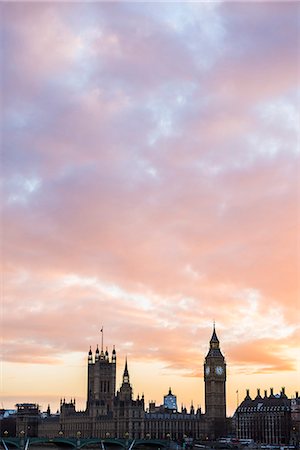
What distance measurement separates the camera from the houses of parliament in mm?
152125

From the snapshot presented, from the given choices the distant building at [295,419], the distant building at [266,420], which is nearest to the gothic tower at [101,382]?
the distant building at [266,420]

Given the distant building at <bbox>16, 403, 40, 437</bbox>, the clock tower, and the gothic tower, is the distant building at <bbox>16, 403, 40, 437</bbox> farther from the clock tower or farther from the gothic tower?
the clock tower

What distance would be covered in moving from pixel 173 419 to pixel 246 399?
674 inches

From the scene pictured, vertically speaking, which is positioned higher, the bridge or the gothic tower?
the gothic tower

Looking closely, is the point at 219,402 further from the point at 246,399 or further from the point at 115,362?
the point at 115,362

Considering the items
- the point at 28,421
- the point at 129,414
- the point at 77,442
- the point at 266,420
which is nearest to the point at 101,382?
the point at 129,414

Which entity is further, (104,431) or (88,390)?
(88,390)

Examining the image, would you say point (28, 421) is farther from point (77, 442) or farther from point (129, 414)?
point (77, 442)

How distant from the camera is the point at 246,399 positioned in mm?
159500

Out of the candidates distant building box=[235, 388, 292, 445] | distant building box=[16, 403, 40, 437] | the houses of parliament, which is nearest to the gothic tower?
the houses of parliament

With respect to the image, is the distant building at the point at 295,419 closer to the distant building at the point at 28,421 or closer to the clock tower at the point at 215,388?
the clock tower at the point at 215,388

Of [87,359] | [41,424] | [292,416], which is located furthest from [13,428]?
[292,416]

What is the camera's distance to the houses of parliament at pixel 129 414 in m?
152

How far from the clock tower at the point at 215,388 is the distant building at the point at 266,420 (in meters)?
4.11
